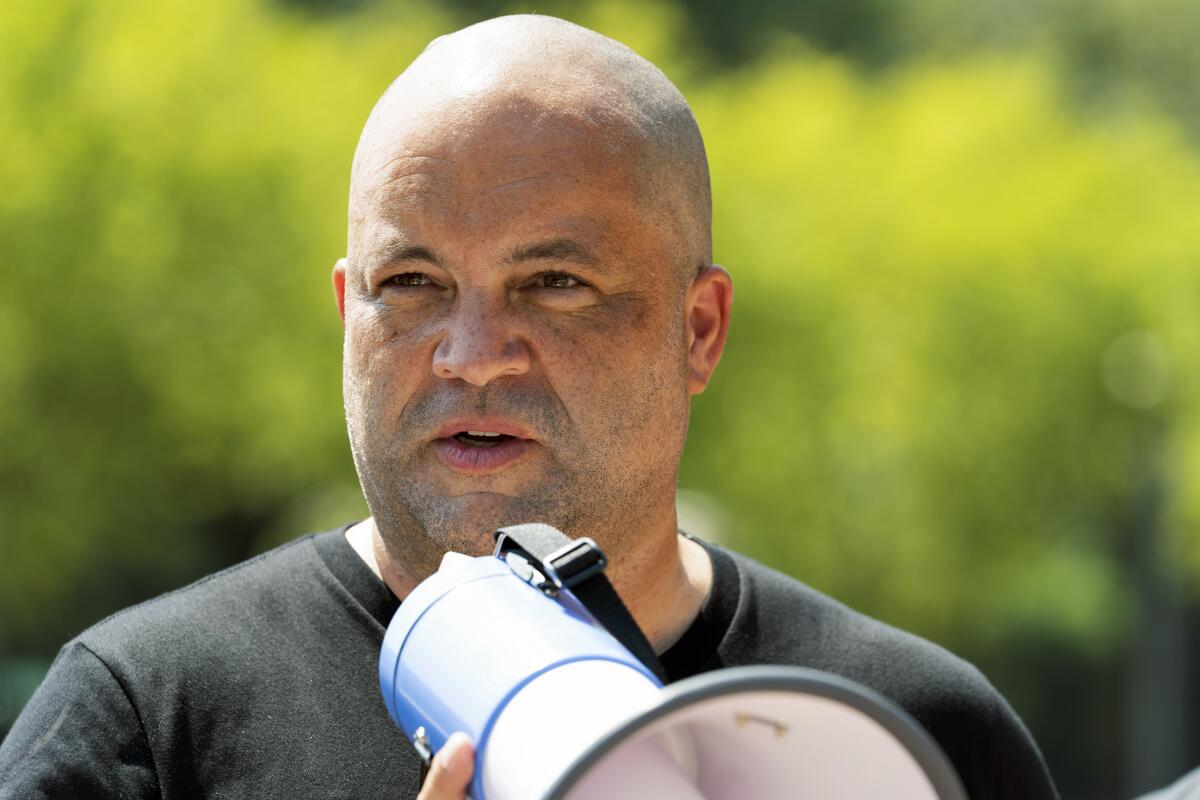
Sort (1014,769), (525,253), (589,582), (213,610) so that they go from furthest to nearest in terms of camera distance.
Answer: (1014,769), (213,610), (525,253), (589,582)

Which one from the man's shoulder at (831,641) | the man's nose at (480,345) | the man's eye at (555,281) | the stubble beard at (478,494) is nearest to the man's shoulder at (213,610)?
the stubble beard at (478,494)

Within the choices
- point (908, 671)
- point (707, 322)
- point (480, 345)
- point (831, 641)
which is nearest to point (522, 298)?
point (480, 345)

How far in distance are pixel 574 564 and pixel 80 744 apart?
0.95 metres

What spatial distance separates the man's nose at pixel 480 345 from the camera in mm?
2609

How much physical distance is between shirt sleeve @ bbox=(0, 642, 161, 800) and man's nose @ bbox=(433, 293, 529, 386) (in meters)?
0.72

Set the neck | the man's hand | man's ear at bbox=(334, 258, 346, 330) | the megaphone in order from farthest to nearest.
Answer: man's ear at bbox=(334, 258, 346, 330), the neck, the man's hand, the megaphone

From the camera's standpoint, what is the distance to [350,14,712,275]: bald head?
109 inches

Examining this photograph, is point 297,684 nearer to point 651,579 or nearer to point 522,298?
point 651,579

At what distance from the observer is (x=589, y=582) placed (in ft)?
6.82

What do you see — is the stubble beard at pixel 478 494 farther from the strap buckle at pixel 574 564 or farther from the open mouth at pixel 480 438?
the strap buckle at pixel 574 564

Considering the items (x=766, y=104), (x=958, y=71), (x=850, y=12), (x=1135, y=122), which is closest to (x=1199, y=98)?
(x=850, y=12)

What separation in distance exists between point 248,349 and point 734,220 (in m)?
5.39

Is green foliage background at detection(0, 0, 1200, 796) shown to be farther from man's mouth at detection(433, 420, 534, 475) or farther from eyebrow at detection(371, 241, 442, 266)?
man's mouth at detection(433, 420, 534, 475)

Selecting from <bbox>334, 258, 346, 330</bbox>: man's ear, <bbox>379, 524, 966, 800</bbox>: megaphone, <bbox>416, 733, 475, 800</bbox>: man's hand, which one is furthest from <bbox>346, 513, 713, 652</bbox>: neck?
<bbox>416, 733, 475, 800</bbox>: man's hand
